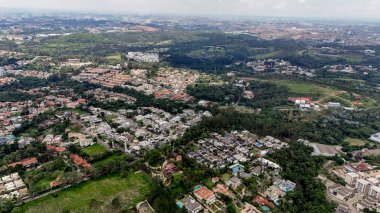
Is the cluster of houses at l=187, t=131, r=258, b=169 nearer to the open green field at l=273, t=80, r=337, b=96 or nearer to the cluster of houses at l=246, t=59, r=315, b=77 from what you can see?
the open green field at l=273, t=80, r=337, b=96

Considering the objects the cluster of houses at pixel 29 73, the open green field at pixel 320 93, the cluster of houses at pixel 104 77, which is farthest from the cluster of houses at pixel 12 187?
the open green field at pixel 320 93

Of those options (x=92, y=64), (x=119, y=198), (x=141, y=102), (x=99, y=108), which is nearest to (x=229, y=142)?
(x=119, y=198)

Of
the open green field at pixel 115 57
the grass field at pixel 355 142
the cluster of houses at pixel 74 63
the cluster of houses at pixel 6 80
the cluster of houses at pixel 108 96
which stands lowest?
the grass field at pixel 355 142

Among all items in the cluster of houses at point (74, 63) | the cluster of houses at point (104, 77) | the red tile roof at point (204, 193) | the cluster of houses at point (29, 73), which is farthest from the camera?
the cluster of houses at point (74, 63)

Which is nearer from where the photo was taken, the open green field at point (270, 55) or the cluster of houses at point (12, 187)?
the cluster of houses at point (12, 187)

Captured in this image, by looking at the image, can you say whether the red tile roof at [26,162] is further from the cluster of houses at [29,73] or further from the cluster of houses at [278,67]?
the cluster of houses at [278,67]

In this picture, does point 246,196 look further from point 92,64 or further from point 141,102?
point 92,64
